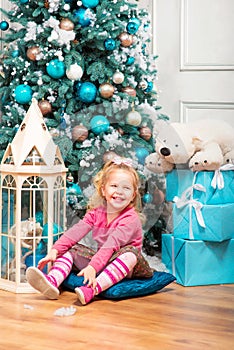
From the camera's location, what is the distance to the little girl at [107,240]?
2.79 metres

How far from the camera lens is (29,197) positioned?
116 inches

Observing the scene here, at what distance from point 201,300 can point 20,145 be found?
96 centimetres

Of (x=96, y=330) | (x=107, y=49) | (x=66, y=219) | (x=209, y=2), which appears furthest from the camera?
(x=209, y=2)

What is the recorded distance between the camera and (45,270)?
116 inches

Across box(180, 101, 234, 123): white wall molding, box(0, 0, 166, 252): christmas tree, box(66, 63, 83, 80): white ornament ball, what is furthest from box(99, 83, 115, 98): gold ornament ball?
box(180, 101, 234, 123): white wall molding

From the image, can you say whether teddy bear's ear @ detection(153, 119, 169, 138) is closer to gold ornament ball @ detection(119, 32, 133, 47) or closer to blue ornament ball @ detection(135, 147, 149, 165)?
A: blue ornament ball @ detection(135, 147, 149, 165)

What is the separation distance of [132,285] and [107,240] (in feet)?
0.67

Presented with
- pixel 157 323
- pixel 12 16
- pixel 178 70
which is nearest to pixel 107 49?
pixel 12 16

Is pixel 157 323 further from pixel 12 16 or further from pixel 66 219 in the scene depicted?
pixel 12 16

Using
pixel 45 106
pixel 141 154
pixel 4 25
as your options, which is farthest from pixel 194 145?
pixel 4 25

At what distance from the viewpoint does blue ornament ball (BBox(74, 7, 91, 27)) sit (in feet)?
10.8

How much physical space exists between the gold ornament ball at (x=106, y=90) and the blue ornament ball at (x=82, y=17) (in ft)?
0.96

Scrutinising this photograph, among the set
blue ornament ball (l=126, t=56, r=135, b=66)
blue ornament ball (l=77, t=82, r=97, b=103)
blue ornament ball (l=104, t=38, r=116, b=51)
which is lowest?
blue ornament ball (l=77, t=82, r=97, b=103)

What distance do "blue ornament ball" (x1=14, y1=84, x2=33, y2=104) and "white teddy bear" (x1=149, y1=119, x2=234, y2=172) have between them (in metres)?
0.63
